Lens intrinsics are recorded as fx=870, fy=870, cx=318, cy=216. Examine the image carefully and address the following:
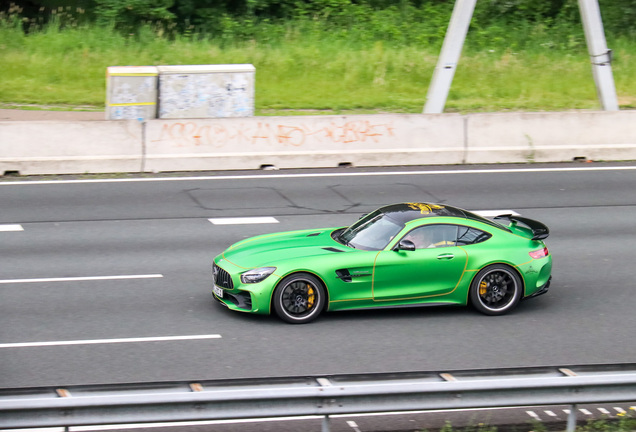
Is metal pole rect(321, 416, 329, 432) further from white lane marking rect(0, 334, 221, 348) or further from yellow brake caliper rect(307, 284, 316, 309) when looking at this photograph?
yellow brake caliper rect(307, 284, 316, 309)

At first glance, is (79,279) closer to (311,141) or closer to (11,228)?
(11,228)

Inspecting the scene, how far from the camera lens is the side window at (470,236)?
10565mm

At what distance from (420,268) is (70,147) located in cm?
988

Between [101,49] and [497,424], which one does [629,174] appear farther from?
[101,49]

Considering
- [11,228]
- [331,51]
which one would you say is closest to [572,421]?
[11,228]

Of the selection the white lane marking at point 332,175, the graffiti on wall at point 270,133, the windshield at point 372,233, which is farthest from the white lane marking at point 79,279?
the graffiti on wall at point 270,133

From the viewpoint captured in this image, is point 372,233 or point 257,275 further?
point 372,233

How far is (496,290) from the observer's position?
10547mm

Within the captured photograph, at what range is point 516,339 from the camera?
382 inches

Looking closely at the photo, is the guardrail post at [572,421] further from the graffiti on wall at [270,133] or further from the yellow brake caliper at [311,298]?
the graffiti on wall at [270,133]

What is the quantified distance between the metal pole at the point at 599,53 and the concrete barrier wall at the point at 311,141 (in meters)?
1.28

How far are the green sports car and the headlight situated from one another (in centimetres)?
1

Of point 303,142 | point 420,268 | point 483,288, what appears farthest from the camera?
point 303,142

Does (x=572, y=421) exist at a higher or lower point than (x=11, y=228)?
higher
